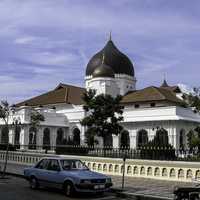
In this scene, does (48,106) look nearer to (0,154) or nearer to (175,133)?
(175,133)

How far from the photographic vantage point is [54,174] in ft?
53.3

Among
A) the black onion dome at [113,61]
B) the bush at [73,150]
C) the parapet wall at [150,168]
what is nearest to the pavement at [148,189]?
the parapet wall at [150,168]

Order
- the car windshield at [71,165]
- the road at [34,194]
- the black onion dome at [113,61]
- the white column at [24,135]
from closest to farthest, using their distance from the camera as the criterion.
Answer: the road at [34,194] < the car windshield at [71,165] < the white column at [24,135] < the black onion dome at [113,61]

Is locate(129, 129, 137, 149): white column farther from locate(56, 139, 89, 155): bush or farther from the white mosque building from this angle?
locate(56, 139, 89, 155): bush

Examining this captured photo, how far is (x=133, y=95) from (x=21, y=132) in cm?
1672

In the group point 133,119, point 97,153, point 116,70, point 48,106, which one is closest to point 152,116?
point 133,119

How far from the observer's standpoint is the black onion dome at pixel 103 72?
6278 cm

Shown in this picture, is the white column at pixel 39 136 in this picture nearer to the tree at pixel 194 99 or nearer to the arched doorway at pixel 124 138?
the arched doorway at pixel 124 138

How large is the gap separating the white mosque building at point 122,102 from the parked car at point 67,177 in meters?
30.4

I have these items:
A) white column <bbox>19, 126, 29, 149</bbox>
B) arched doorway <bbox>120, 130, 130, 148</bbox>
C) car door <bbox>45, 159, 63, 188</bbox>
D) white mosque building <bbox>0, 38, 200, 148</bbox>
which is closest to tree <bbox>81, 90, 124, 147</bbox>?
white mosque building <bbox>0, 38, 200, 148</bbox>

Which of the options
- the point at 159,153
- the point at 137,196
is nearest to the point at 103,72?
the point at 159,153

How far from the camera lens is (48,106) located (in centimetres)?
6825

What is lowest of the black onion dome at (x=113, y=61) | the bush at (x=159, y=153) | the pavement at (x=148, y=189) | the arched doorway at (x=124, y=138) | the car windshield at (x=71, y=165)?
the pavement at (x=148, y=189)

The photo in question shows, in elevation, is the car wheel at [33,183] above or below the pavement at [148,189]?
above
